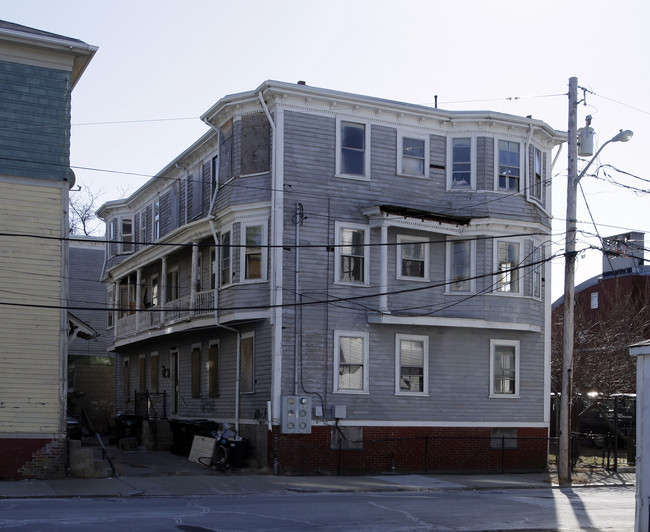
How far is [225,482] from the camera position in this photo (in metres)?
21.4

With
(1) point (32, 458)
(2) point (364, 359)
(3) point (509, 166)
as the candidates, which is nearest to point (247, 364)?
(2) point (364, 359)

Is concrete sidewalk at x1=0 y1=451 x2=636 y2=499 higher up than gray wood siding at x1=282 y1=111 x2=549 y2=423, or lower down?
lower down

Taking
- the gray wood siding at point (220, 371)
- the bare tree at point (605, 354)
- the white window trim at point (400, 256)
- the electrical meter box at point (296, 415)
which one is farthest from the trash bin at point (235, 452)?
the bare tree at point (605, 354)

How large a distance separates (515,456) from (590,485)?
12.3 feet

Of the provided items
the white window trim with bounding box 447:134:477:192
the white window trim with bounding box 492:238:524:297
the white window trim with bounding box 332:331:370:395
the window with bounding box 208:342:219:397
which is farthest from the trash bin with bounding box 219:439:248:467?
the white window trim with bounding box 447:134:477:192

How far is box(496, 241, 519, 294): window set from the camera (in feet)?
89.9

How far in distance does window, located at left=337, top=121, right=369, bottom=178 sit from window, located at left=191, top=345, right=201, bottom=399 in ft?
29.5

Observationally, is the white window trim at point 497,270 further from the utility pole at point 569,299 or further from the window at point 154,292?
the window at point 154,292

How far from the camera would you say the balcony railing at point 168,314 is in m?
27.5

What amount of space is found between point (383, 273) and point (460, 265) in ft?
9.58

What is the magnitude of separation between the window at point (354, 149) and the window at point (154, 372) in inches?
550

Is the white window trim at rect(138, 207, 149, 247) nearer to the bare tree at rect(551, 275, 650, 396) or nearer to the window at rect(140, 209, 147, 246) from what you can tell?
the window at rect(140, 209, 147, 246)

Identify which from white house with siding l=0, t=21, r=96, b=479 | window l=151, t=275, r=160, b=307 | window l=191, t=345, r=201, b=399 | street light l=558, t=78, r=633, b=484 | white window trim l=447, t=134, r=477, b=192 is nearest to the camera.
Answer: white house with siding l=0, t=21, r=96, b=479

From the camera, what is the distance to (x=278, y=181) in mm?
25188
